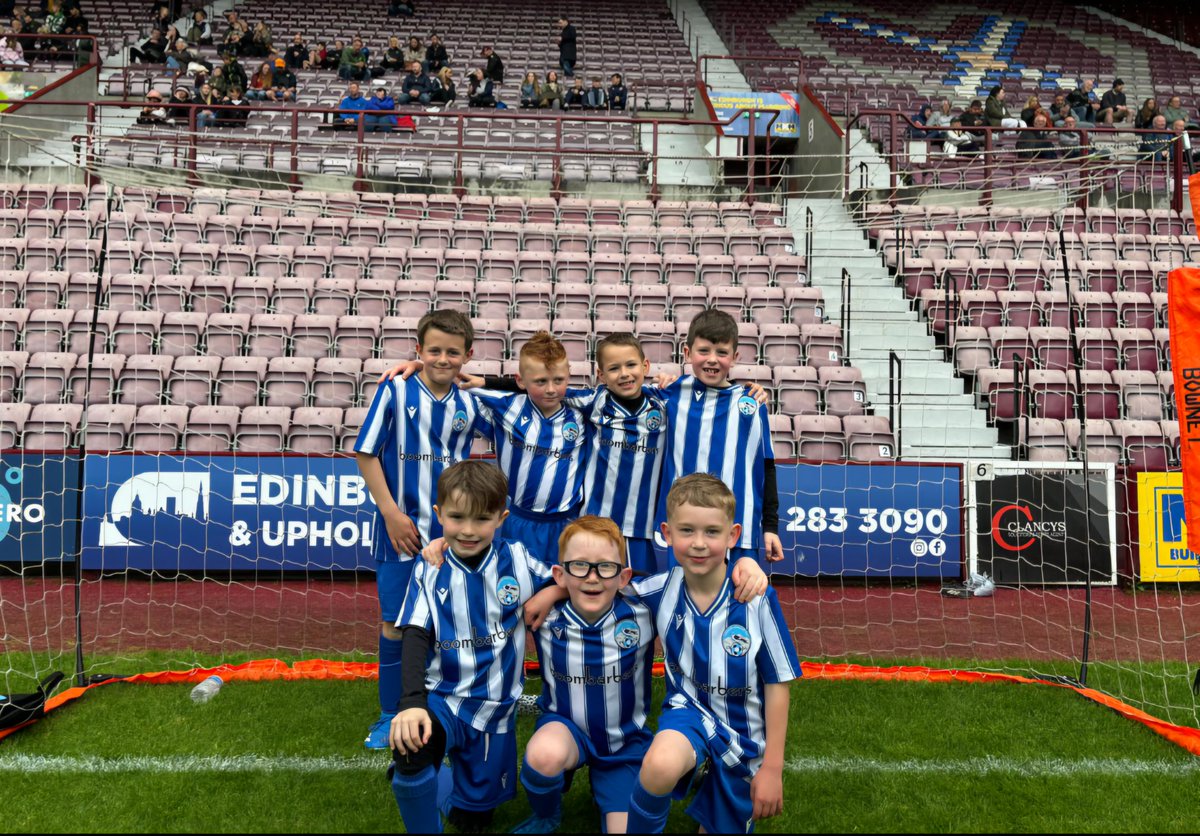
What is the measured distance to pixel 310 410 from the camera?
7.45 metres

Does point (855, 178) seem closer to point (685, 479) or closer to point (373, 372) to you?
point (373, 372)

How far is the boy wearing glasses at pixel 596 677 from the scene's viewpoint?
9.14ft

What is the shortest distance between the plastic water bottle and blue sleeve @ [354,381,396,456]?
1.45 m

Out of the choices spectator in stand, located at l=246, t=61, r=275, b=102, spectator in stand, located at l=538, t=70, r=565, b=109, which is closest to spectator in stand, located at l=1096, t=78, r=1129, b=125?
spectator in stand, located at l=538, t=70, r=565, b=109

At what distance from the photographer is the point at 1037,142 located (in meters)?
11.2

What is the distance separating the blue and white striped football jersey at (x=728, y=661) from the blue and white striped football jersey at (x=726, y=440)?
79 cm

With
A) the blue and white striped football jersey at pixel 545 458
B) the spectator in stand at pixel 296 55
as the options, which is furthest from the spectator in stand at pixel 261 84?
the blue and white striped football jersey at pixel 545 458

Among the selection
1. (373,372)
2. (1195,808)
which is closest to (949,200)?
(373,372)

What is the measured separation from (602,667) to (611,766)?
1.01 feet

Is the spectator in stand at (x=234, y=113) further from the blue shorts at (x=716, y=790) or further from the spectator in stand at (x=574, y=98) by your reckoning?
the blue shorts at (x=716, y=790)

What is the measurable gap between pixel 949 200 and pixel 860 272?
5.97ft

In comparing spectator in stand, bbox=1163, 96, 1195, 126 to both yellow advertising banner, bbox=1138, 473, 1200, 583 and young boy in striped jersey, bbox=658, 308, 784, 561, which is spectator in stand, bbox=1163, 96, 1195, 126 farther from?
young boy in striped jersey, bbox=658, 308, 784, 561

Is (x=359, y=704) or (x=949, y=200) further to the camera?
(x=949, y=200)

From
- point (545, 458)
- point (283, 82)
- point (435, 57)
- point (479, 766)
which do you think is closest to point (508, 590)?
point (479, 766)
